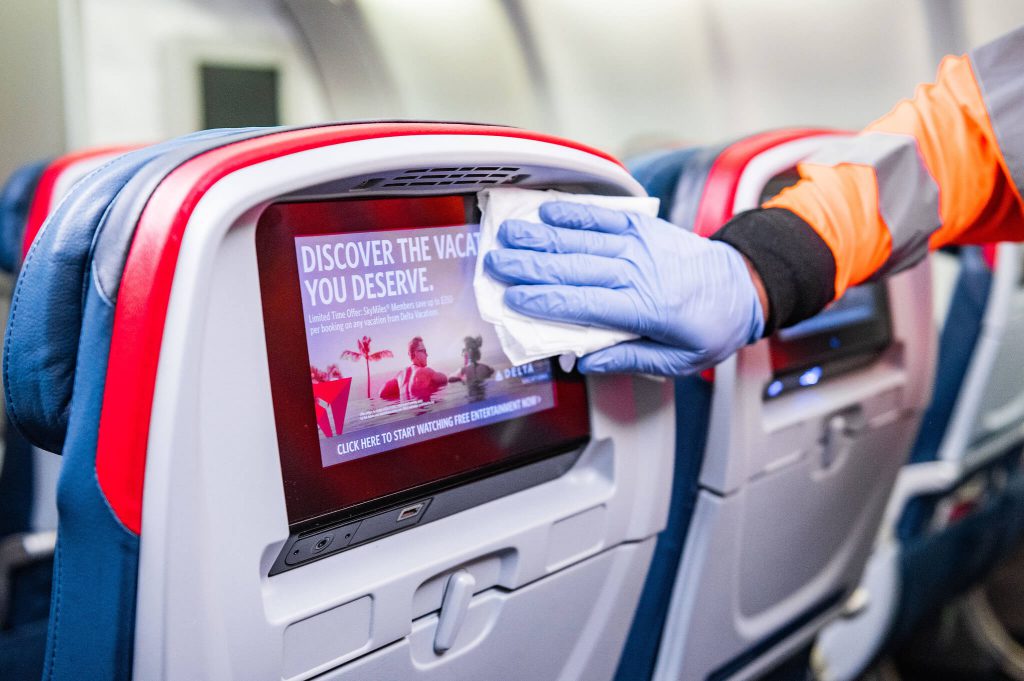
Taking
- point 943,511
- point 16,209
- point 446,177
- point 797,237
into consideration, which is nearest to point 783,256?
point 797,237

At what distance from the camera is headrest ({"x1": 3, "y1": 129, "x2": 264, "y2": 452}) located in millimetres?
823

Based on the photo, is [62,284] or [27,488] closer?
[62,284]

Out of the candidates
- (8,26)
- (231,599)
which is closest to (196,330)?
(231,599)

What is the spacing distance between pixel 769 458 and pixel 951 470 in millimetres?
1504

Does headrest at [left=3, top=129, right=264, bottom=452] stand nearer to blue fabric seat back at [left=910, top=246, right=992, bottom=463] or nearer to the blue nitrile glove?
the blue nitrile glove

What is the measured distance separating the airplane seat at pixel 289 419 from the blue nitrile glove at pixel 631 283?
6 cm

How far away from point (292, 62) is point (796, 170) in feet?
6.18

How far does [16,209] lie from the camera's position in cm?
179

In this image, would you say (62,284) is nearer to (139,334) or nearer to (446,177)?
(139,334)

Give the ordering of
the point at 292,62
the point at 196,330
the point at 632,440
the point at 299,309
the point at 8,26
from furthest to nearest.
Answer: the point at 292,62, the point at 8,26, the point at 632,440, the point at 299,309, the point at 196,330

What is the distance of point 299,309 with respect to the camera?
94 centimetres

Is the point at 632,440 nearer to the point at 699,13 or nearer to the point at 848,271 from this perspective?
the point at 848,271

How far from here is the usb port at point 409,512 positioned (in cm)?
109

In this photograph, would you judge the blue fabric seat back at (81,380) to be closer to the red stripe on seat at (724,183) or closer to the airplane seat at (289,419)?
the airplane seat at (289,419)
